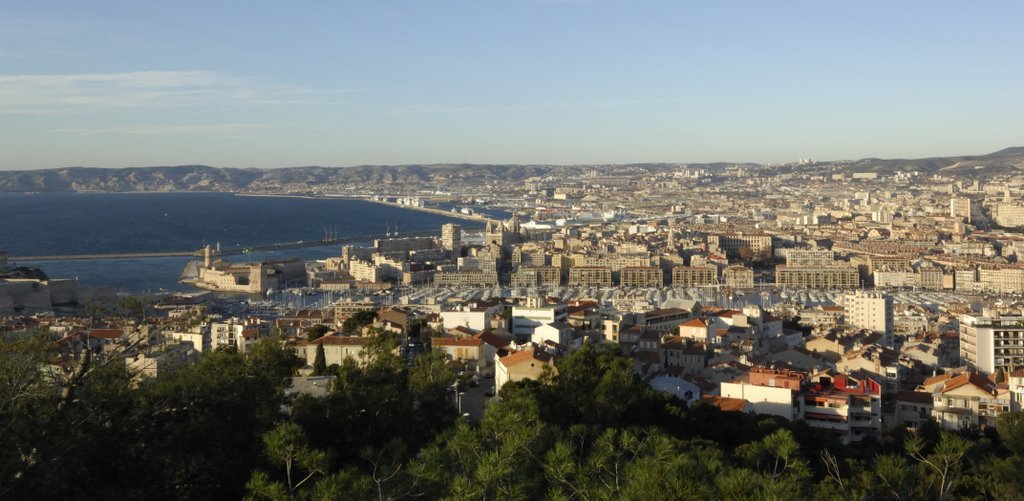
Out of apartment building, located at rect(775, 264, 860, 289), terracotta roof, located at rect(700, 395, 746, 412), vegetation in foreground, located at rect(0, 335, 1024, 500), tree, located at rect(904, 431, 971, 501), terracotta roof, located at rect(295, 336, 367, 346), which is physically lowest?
apartment building, located at rect(775, 264, 860, 289)

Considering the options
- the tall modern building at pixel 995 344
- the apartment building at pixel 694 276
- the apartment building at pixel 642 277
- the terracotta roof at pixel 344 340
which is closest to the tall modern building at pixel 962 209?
the apartment building at pixel 694 276

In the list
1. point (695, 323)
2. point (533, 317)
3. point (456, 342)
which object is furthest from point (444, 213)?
point (456, 342)

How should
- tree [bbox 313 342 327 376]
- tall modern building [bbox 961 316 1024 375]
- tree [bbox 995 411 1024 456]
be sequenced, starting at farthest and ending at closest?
1. tall modern building [bbox 961 316 1024 375]
2. tree [bbox 313 342 327 376]
3. tree [bbox 995 411 1024 456]

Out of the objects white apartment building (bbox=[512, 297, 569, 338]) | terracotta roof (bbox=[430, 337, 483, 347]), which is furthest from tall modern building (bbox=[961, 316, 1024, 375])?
terracotta roof (bbox=[430, 337, 483, 347])

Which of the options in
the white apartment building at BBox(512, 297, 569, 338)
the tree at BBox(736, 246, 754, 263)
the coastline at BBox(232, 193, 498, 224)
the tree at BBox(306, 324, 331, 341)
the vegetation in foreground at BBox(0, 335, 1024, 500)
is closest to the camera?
the vegetation in foreground at BBox(0, 335, 1024, 500)

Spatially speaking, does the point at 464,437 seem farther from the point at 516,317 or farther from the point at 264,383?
the point at 516,317

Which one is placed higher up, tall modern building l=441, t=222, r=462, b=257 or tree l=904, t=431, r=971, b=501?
tree l=904, t=431, r=971, b=501

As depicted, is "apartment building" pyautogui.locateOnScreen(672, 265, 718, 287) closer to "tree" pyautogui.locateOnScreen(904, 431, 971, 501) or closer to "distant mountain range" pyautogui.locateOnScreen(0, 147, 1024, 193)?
"tree" pyautogui.locateOnScreen(904, 431, 971, 501)

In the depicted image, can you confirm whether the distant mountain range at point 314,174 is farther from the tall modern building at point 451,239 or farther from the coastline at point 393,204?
the tall modern building at point 451,239
